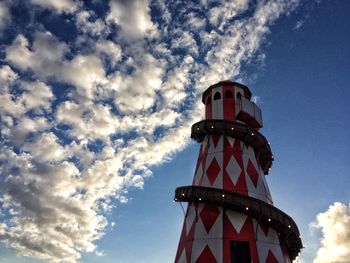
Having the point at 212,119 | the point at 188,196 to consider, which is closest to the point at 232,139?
the point at 212,119

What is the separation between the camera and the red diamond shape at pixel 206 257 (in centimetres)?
A: 2202

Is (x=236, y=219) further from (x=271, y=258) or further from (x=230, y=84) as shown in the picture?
(x=230, y=84)

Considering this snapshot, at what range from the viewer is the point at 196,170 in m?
28.3

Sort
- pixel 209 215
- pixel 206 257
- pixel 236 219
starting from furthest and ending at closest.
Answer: pixel 209 215 < pixel 236 219 < pixel 206 257

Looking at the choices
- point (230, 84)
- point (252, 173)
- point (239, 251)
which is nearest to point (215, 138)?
point (252, 173)

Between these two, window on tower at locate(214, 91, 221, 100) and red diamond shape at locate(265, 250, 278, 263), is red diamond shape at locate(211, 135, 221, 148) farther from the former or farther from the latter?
red diamond shape at locate(265, 250, 278, 263)

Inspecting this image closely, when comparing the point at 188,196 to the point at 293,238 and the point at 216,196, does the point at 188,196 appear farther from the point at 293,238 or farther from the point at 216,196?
the point at 293,238

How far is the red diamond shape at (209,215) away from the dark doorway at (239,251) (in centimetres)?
192

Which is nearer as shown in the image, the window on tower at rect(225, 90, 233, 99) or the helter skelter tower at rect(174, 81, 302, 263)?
A: the helter skelter tower at rect(174, 81, 302, 263)

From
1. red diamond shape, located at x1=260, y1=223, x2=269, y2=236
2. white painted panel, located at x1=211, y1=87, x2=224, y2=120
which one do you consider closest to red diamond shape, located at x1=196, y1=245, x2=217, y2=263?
red diamond shape, located at x1=260, y1=223, x2=269, y2=236

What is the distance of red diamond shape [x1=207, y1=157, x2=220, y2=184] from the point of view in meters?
25.9

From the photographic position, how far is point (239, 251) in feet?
74.9

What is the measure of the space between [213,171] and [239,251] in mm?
6358

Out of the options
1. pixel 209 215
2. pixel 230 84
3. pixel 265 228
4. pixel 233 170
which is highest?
pixel 230 84
